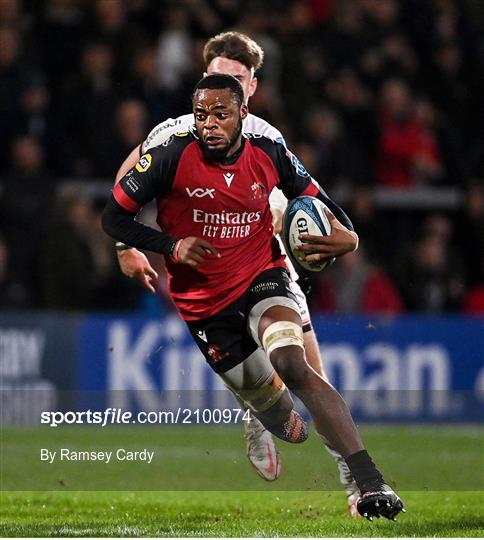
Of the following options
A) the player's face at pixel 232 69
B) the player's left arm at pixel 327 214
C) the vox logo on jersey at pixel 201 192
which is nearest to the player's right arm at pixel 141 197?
the vox logo on jersey at pixel 201 192

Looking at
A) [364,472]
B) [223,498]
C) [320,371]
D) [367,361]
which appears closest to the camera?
[364,472]

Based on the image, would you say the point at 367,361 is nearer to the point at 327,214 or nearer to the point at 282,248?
the point at 282,248

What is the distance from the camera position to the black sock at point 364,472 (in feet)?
23.1

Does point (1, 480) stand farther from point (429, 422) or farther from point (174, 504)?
point (429, 422)

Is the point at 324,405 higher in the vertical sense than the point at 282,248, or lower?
lower

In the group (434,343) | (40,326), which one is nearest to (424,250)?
(434,343)

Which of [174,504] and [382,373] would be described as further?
[382,373]

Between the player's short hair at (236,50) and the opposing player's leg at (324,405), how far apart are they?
1.58m

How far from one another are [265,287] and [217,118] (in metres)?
0.98

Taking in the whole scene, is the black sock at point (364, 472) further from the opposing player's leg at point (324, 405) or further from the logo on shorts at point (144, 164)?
the logo on shorts at point (144, 164)

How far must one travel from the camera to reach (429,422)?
14195 mm

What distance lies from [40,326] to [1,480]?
4.94 m

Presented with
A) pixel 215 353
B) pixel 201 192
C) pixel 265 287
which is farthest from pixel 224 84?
pixel 215 353

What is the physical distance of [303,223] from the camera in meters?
7.70
